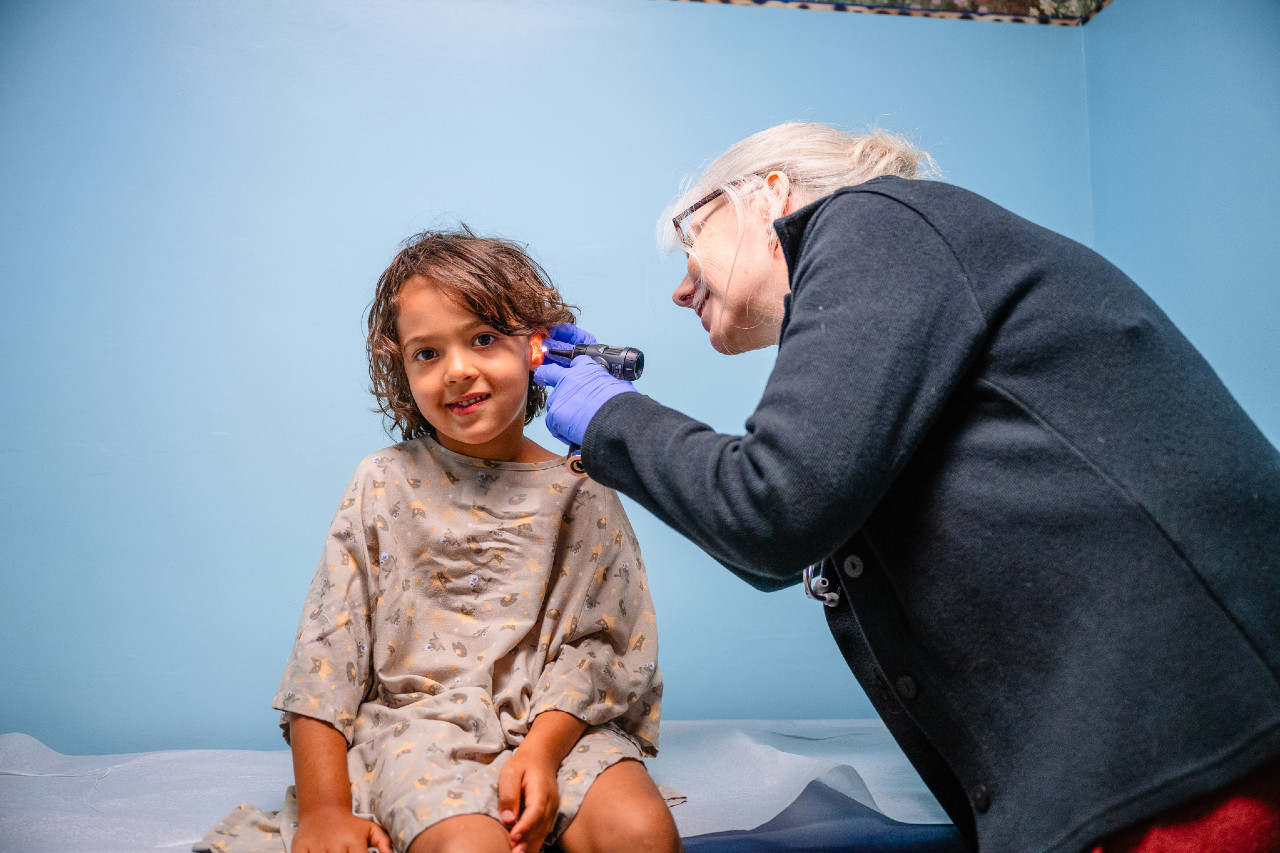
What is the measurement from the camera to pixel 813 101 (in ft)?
5.74

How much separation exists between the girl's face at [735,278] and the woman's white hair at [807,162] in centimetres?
2

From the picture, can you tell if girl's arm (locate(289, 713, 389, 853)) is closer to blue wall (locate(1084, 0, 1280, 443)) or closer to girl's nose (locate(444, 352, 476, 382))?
girl's nose (locate(444, 352, 476, 382))

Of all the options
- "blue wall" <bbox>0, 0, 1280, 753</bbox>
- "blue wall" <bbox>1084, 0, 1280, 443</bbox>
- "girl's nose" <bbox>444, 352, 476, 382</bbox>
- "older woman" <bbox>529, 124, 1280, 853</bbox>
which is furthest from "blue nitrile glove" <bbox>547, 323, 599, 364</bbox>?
"blue wall" <bbox>1084, 0, 1280, 443</bbox>

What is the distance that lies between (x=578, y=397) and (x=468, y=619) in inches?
13.4

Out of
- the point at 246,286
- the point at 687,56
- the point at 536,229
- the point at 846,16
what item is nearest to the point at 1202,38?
the point at 846,16

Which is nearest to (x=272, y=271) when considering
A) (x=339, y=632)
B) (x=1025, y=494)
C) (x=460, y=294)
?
(x=460, y=294)

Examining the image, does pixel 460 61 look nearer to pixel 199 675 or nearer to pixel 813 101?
pixel 813 101

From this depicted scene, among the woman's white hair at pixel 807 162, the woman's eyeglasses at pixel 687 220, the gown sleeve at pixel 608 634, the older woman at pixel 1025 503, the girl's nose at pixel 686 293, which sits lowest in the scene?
the gown sleeve at pixel 608 634

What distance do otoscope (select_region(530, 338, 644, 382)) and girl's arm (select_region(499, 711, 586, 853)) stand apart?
39cm

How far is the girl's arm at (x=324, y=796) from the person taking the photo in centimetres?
87

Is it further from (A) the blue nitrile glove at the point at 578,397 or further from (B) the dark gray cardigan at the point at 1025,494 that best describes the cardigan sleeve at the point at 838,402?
(A) the blue nitrile glove at the point at 578,397

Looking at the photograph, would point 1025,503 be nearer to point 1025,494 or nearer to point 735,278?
point 1025,494

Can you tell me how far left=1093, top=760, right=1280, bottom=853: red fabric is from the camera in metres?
0.63

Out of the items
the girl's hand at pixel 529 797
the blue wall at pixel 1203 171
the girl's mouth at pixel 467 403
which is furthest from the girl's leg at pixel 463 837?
the blue wall at pixel 1203 171
